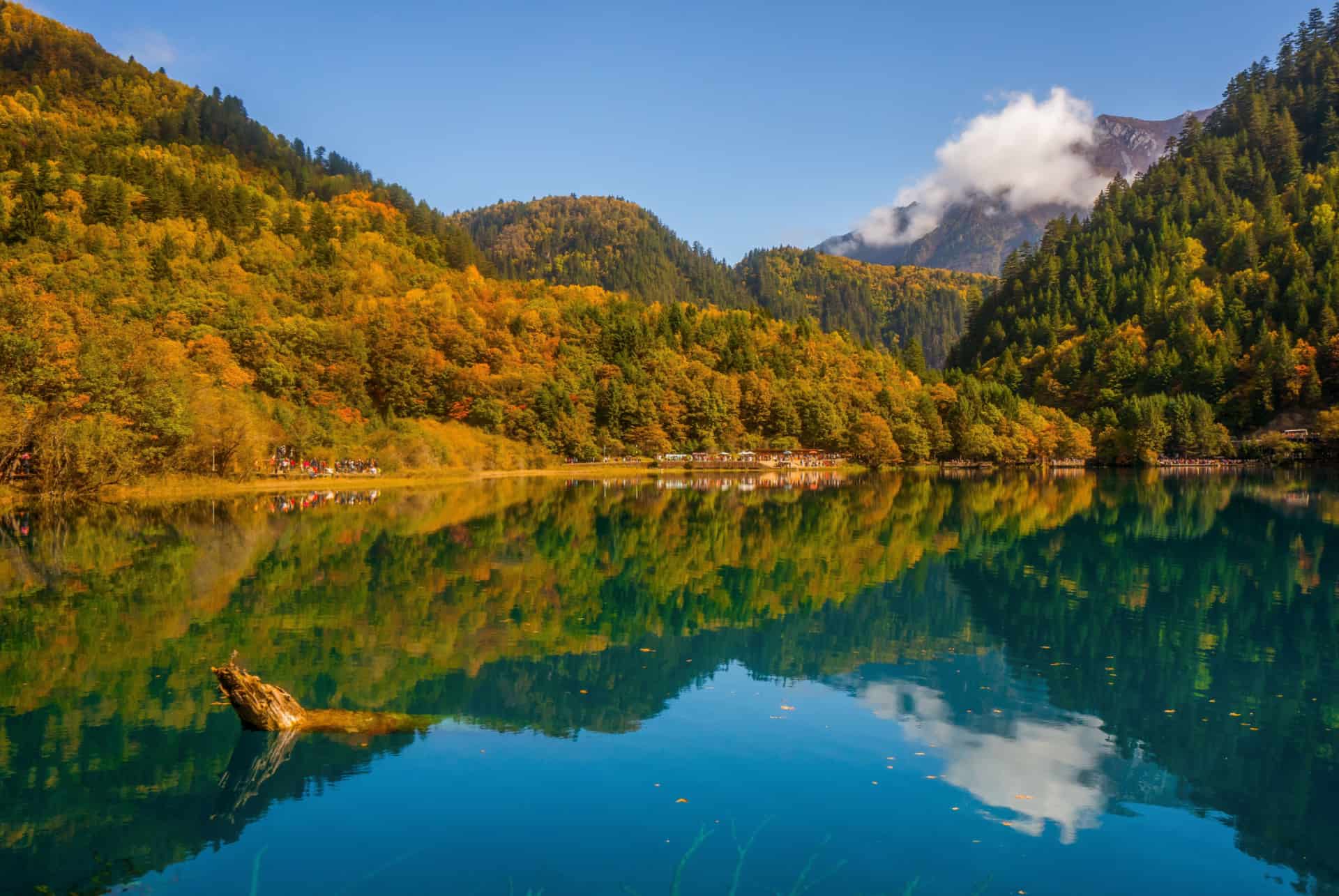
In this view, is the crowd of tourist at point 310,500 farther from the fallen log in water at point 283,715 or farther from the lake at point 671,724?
the fallen log in water at point 283,715

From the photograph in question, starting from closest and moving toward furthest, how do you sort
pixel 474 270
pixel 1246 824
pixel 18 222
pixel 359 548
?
1. pixel 1246 824
2. pixel 359 548
3. pixel 18 222
4. pixel 474 270

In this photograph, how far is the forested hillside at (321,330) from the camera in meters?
69.5

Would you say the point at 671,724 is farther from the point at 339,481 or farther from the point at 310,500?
the point at 339,481

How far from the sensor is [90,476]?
4441 centimetres

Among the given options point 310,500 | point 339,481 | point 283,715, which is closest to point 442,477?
point 339,481

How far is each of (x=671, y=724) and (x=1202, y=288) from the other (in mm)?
165371

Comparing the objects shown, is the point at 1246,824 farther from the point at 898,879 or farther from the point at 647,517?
the point at 647,517

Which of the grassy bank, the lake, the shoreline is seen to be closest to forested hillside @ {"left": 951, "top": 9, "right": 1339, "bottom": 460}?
the shoreline

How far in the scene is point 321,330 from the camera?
98.3 m

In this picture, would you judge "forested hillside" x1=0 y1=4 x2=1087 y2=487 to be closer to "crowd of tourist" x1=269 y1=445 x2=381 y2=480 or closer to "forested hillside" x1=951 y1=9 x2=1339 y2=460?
"crowd of tourist" x1=269 y1=445 x2=381 y2=480

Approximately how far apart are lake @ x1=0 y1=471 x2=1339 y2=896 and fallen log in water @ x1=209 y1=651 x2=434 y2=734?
10.5 inches

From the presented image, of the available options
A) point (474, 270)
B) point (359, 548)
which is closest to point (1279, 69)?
point (474, 270)

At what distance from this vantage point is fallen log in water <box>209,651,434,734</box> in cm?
1220

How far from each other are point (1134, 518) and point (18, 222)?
115 metres
